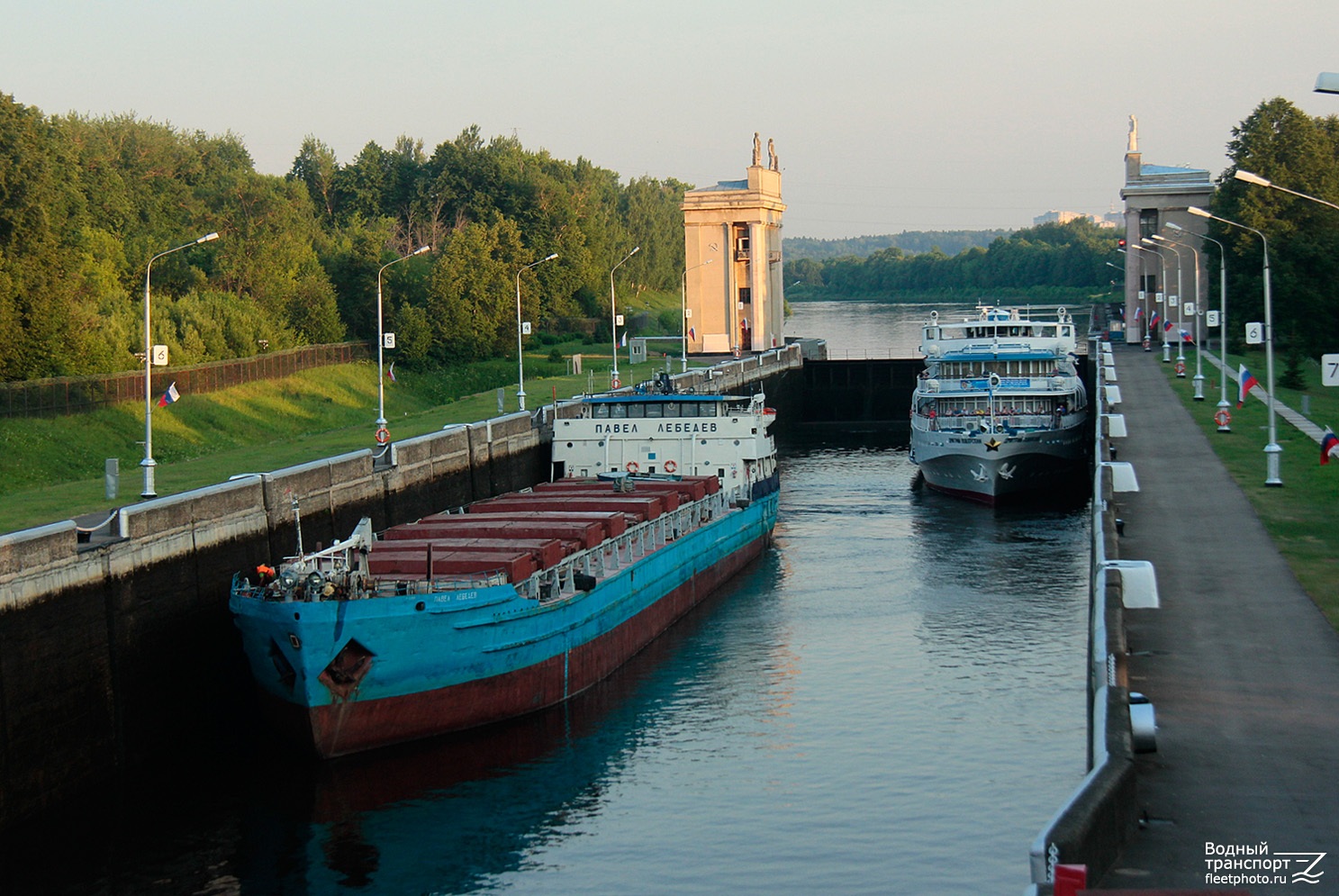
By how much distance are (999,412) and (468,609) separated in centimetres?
3848

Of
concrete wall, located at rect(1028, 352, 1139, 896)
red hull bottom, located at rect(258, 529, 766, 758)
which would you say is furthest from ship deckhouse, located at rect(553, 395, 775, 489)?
concrete wall, located at rect(1028, 352, 1139, 896)

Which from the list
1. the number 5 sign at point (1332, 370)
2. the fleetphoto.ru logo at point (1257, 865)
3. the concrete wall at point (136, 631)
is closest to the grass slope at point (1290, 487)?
the number 5 sign at point (1332, 370)

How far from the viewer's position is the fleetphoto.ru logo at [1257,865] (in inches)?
575

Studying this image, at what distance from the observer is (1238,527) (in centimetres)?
3366

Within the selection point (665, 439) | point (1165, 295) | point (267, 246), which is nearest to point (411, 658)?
point (665, 439)

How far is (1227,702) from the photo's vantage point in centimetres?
2011

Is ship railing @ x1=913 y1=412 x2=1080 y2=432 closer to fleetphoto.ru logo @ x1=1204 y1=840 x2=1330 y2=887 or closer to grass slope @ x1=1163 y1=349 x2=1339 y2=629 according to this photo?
grass slope @ x1=1163 y1=349 x2=1339 y2=629

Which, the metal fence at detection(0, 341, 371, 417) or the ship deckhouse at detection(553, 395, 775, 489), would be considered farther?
the metal fence at detection(0, 341, 371, 417)

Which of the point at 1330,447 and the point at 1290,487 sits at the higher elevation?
the point at 1330,447

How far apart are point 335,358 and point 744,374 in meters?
22.8

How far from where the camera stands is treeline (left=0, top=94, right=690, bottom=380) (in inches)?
2537

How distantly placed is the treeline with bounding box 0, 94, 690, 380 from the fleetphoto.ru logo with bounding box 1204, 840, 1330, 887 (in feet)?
181

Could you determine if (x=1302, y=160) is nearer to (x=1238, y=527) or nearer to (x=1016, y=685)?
(x=1238, y=527)

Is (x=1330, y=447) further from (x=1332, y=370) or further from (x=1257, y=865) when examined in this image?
(x=1257, y=865)
